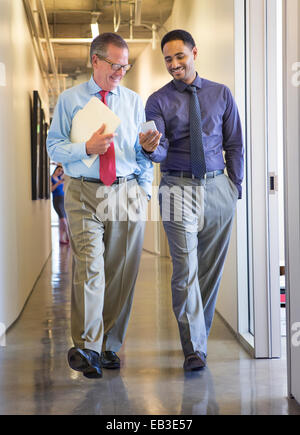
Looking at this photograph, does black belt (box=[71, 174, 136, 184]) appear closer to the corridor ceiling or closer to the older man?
the older man

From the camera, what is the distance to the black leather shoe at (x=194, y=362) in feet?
8.93

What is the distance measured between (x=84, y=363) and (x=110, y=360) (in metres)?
0.34

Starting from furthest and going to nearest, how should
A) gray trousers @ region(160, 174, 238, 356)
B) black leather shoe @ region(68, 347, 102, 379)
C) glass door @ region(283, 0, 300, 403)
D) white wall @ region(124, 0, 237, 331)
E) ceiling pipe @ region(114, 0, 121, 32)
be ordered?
ceiling pipe @ region(114, 0, 121, 32)
white wall @ region(124, 0, 237, 331)
gray trousers @ region(160, 174, 238, 356)
black leather shoe @ region(68, 347, 102, 379)
glass door @ region(283, 0, 300, 403)

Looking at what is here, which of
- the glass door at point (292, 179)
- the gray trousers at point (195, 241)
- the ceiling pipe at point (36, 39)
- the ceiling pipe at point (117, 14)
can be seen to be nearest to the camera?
the glass door at point (292, 179)

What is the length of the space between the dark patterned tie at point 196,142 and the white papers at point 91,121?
43 cm

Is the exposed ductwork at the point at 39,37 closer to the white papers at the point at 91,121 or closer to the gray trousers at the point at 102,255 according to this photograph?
the white papers at the point at 91,121

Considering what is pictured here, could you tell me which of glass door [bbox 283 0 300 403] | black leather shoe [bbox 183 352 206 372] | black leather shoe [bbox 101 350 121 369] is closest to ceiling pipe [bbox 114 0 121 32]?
glass door [bbox 283 0 300 403]

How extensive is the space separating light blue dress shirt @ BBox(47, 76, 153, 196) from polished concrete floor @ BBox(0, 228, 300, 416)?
0.89m

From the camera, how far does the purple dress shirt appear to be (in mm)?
2854

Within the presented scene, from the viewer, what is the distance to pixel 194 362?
8.93 ft

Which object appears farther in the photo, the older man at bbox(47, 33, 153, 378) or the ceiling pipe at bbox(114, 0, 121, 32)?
the ceiling pipe at bbox(114, 0, 121, 32)

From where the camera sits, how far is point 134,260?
9.41 feet

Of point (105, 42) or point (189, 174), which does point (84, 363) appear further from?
point (105, 42)

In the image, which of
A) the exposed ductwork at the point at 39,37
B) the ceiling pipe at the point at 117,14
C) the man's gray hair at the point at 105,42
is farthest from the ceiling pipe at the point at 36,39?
the man's gray hair at the point at 105,42
